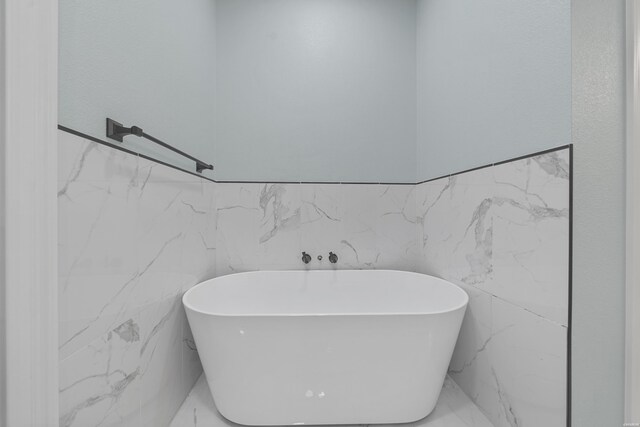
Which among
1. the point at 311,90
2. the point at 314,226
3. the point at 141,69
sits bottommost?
the point at 314,226

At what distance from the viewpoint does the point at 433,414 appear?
1.26m

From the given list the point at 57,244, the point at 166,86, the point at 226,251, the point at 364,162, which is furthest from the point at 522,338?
the point at 166,86

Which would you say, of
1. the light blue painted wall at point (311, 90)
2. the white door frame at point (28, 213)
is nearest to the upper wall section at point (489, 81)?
the light blue painted wall at point (311, 90)

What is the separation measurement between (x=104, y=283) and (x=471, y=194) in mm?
1449

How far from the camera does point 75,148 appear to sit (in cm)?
74

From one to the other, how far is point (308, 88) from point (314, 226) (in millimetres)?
911

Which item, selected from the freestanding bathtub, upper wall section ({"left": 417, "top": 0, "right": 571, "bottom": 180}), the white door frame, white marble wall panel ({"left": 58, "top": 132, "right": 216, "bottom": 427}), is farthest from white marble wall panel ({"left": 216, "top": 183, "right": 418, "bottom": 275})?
the white door frame

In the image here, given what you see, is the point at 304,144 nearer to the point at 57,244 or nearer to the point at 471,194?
the point at 471,194

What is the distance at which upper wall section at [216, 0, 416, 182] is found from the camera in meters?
1.93

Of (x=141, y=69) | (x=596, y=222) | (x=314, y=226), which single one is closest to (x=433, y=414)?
(x=596, y=222)
